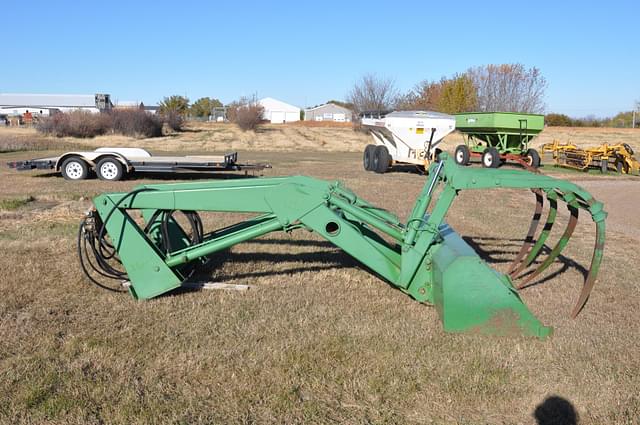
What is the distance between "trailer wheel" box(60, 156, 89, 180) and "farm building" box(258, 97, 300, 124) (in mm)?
84608

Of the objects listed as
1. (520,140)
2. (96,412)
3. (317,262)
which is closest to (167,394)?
(96,412)

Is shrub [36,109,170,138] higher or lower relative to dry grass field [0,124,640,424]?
higher


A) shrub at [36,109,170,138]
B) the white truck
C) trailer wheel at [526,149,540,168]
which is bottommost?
trailer wheel at [526,149,540,168]

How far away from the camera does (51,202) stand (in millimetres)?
10547

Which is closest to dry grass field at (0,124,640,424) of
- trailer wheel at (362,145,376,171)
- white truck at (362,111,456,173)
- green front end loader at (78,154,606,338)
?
green front end loader at (78,154,606,338)

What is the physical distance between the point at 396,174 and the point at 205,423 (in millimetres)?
15065

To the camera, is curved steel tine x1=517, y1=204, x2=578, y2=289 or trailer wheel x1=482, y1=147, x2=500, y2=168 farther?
trailer wheel x1=482, y1=147, x2=500, y2=168

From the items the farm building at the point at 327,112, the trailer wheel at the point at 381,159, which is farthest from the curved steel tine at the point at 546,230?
the farm building at the point at 327,112

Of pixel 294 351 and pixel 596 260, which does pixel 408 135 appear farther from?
pixel 294 351

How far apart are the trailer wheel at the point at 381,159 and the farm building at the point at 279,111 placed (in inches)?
3192

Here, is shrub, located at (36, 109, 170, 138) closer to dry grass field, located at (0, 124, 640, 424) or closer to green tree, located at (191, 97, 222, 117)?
dry grass field, located at (0, 124, 640, 424)

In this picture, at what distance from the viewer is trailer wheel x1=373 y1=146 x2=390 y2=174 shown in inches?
699

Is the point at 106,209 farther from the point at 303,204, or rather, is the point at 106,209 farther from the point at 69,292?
the point at 303,204

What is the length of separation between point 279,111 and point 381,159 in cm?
8581
